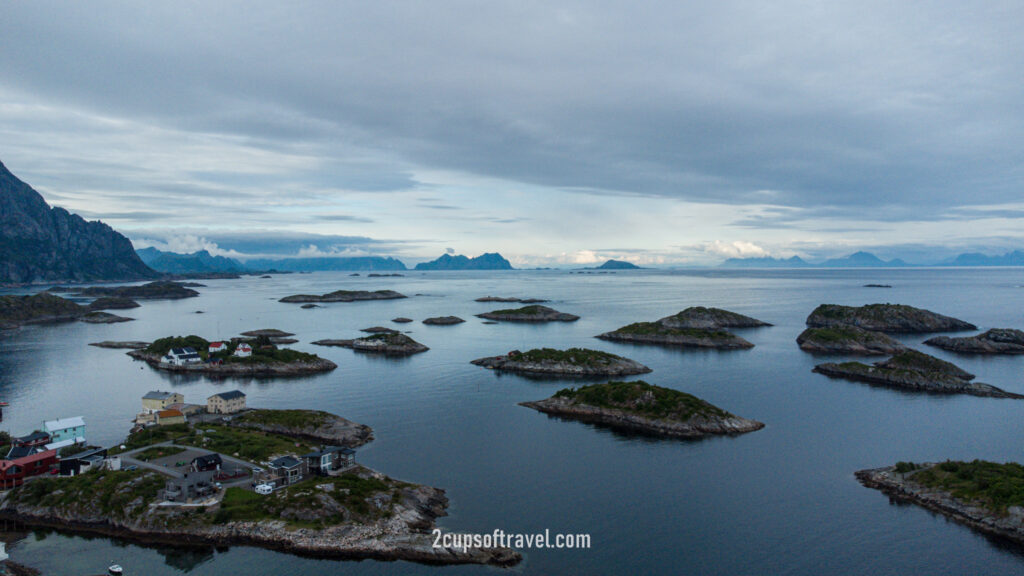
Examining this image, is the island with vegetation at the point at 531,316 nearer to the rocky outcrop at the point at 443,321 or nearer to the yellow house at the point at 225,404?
the rocky outcrop at the point at 443,321

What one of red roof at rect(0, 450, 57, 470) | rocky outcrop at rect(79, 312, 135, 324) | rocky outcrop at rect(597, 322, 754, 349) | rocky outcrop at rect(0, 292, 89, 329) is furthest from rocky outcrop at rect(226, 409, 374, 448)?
rocky outcrop at rect(0, 292, 89, 329)

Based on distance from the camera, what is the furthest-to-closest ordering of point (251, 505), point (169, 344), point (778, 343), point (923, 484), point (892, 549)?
point (778, 343), point (169, 344), point (923, 484), point (251, 505), point (892, 549)

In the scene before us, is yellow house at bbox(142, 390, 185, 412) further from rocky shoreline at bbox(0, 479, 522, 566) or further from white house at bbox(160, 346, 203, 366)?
white house at bbox(160, 346, 203, 366)

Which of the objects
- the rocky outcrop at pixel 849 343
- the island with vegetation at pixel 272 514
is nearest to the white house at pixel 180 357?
the island with vegetation at pixel 272 514

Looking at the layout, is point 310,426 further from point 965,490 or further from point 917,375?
point 917,375

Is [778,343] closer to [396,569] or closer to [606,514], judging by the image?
[606,514]

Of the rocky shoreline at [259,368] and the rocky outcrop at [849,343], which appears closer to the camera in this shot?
the rocky shoreline at [259,368]

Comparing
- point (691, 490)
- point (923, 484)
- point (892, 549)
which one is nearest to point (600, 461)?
point (691, 490)
